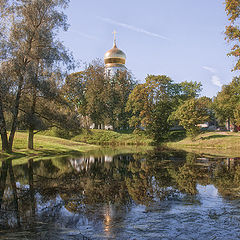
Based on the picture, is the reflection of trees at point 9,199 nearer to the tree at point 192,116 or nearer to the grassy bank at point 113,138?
the tree at point 192,116

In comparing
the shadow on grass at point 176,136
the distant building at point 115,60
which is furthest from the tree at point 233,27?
the distant building at point 115,60

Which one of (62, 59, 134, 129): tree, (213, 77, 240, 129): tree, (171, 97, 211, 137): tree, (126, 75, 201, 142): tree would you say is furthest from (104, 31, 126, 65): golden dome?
(171, 97, 211, 137): tree

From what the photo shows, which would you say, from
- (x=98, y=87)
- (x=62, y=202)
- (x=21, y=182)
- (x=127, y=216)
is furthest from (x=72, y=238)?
(x=98, y=87)

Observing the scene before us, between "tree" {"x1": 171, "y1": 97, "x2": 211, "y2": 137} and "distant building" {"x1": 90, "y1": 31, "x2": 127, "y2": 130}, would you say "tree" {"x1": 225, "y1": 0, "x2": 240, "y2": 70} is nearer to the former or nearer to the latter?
"tree" {"x1": 171, "y1": 97, "x2": 211, "y2": 137}

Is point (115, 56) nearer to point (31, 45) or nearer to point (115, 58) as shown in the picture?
point (115, 58)

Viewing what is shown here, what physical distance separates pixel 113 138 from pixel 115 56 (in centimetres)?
2637

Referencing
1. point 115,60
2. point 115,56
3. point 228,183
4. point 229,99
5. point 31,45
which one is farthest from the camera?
point 115,60

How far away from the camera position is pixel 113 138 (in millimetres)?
50969

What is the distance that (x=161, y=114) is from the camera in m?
50.0

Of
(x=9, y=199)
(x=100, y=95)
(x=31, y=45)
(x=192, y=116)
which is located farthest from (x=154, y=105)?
(x=9, y=199)

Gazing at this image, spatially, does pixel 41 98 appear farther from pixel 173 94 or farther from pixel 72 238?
pixel 173 94

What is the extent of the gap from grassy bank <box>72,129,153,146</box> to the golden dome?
23.4m

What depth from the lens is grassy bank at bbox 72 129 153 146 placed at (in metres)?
47.8

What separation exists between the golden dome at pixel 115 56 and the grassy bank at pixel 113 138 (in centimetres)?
2343
